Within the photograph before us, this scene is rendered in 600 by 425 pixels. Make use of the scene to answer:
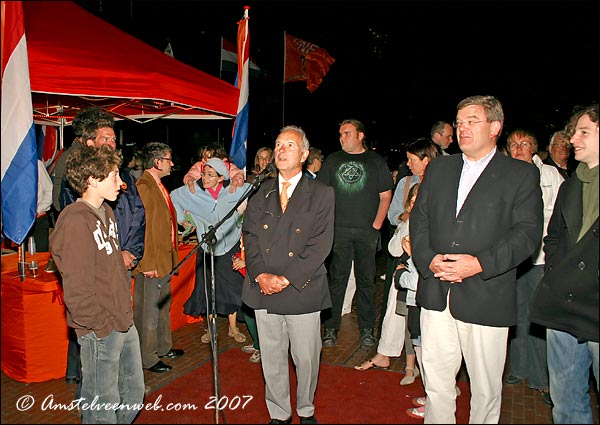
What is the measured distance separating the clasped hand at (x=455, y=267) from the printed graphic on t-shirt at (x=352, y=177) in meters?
2.49

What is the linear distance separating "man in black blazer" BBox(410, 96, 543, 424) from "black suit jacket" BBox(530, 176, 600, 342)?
175 millimetres

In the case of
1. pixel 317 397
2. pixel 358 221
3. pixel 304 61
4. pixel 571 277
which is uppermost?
pixel 304 61

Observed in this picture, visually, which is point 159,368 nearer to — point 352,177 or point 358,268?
point 358,268

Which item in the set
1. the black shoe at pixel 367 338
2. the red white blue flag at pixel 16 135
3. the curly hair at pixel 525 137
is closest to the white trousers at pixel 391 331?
the black shoe at pixel 367 338

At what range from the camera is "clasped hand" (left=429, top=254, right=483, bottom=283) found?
3127mm

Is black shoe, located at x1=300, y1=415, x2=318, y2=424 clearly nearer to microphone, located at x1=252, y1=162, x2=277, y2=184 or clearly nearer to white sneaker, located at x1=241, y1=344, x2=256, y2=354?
white sneaker, located at x1=241, y1=344, x2=256, y2=354

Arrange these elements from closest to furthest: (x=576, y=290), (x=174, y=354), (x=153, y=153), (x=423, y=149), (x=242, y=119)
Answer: (x=576, y=290), (x=423, y=149), (x=153, y=153), (x=174, y=354), (x=242, y=119)

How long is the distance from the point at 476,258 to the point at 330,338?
2.90 meters

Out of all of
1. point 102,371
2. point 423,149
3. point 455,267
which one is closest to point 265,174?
point 455,267

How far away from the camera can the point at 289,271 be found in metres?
3.65

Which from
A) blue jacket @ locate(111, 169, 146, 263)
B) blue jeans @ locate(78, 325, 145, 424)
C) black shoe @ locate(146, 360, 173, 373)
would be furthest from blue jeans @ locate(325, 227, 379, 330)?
blue jeans @ locate(78, 325, 145, 424)

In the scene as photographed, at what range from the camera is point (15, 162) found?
4078mm

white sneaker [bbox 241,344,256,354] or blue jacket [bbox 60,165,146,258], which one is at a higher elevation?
blue jacket [bbox 60,165,146,258]

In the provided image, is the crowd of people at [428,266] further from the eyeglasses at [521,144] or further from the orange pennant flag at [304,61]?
the orange pennant flag at [304,61]
